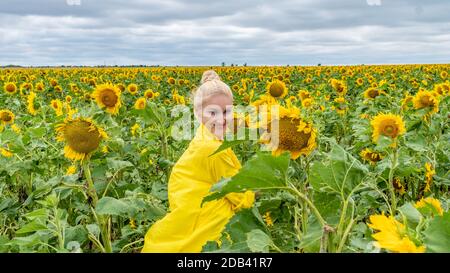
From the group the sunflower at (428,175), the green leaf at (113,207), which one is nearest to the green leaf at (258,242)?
the green leaf at (113,207)

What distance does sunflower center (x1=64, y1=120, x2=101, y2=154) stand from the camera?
2863 millimetres

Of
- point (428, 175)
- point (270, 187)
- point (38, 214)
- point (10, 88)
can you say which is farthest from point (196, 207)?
point (10, 88)

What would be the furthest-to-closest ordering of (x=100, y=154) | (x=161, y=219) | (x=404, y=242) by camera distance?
(x=100, y=154) → (x=161, y=219) → (x=404, y=242)

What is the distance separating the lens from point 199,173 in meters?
2.71

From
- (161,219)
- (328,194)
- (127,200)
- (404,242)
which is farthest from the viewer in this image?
(161,219)

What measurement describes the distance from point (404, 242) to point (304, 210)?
0.68 metres

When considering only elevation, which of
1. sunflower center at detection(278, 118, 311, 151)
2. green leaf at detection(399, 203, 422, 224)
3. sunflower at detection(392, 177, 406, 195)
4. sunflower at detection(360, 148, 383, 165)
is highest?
sunflower center at detection(278, 118, 311, 151)

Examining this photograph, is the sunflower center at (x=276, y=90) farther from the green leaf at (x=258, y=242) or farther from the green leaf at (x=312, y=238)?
the green leaf at (x=258, y=242)

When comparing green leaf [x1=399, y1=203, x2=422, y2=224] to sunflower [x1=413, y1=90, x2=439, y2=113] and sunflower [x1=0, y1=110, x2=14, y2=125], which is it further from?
sunflower [x1=0, y1=110, x2=14, y2=125]

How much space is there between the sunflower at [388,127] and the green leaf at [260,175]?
1683mm

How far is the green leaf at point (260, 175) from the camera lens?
1.31 meters

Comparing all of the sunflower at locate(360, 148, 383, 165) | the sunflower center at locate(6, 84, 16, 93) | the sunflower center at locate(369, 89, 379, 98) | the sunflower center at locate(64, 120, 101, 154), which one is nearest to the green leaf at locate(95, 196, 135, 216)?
the sunflower center at locate(64, 120, 101, 154)

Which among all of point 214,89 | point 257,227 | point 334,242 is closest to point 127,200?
point 214,89
